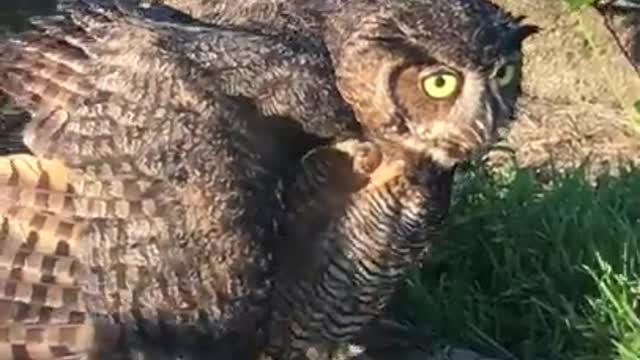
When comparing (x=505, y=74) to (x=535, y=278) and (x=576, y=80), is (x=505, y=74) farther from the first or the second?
(x=576, y=80)

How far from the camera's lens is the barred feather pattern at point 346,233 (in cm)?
398

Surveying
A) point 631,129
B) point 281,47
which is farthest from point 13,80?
point 631,129

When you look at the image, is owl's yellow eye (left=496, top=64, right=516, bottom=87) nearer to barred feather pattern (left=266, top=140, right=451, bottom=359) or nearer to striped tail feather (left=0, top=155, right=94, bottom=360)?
barred feather pattern (left=266, top=140, right=451, bottom=359)

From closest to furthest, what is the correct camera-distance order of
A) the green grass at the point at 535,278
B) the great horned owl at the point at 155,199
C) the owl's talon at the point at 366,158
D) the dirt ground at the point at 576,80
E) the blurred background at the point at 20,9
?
the great horned owl at the point at 155,199, the owl's talon at the point at 366,158, the green grass at the point at 535,278, the dirt ground at the point at 576,80, the blurred background at the point at 20,9

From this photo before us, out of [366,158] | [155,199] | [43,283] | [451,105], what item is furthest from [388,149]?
[43,283]

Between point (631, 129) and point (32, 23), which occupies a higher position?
point (32, 23)

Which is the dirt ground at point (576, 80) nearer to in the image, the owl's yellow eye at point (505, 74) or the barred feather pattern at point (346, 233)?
the barred feather pattern at point (346, 233)

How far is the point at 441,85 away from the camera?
150 inches

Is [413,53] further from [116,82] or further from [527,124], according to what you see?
[527,124]

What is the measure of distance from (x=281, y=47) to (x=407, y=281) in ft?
4.06

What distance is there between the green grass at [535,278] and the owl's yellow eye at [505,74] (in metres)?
1.10

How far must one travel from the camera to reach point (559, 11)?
8016 mm

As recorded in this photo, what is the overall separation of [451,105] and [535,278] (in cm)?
141

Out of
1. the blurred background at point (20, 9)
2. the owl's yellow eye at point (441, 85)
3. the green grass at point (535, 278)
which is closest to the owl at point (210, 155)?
the owl's yellow eye at point (441, 85)
